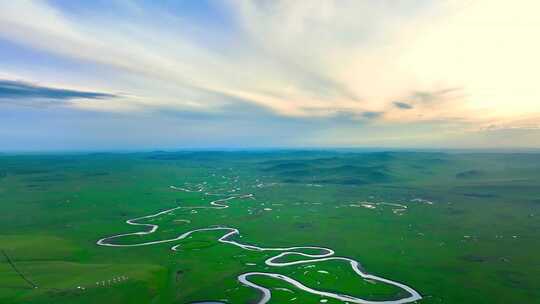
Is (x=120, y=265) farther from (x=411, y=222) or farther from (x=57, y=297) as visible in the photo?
(x=411, y=222)

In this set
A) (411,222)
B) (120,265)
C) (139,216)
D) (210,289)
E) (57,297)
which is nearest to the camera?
(57,297)

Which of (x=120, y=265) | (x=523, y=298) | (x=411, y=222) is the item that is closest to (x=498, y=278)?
(x=523, y=298)

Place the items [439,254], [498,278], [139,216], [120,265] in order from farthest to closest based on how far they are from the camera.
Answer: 1. [139,216]
2. [439,254]
3. [120,265]
4. [498,278]

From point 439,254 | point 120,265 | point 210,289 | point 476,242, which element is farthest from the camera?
point 476,242

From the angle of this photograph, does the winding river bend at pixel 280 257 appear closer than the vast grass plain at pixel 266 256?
Yes

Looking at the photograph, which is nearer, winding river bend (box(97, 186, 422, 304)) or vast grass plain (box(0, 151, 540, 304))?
winding river bend (box(97, 186, 422, 304))

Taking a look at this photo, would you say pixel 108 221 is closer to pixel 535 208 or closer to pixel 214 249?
pixel 214 249

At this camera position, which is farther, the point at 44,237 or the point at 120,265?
the point at 44,237

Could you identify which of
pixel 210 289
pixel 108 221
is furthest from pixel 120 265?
pixel 108 221

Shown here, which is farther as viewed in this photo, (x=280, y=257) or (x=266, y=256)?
(x=266, y=256)
